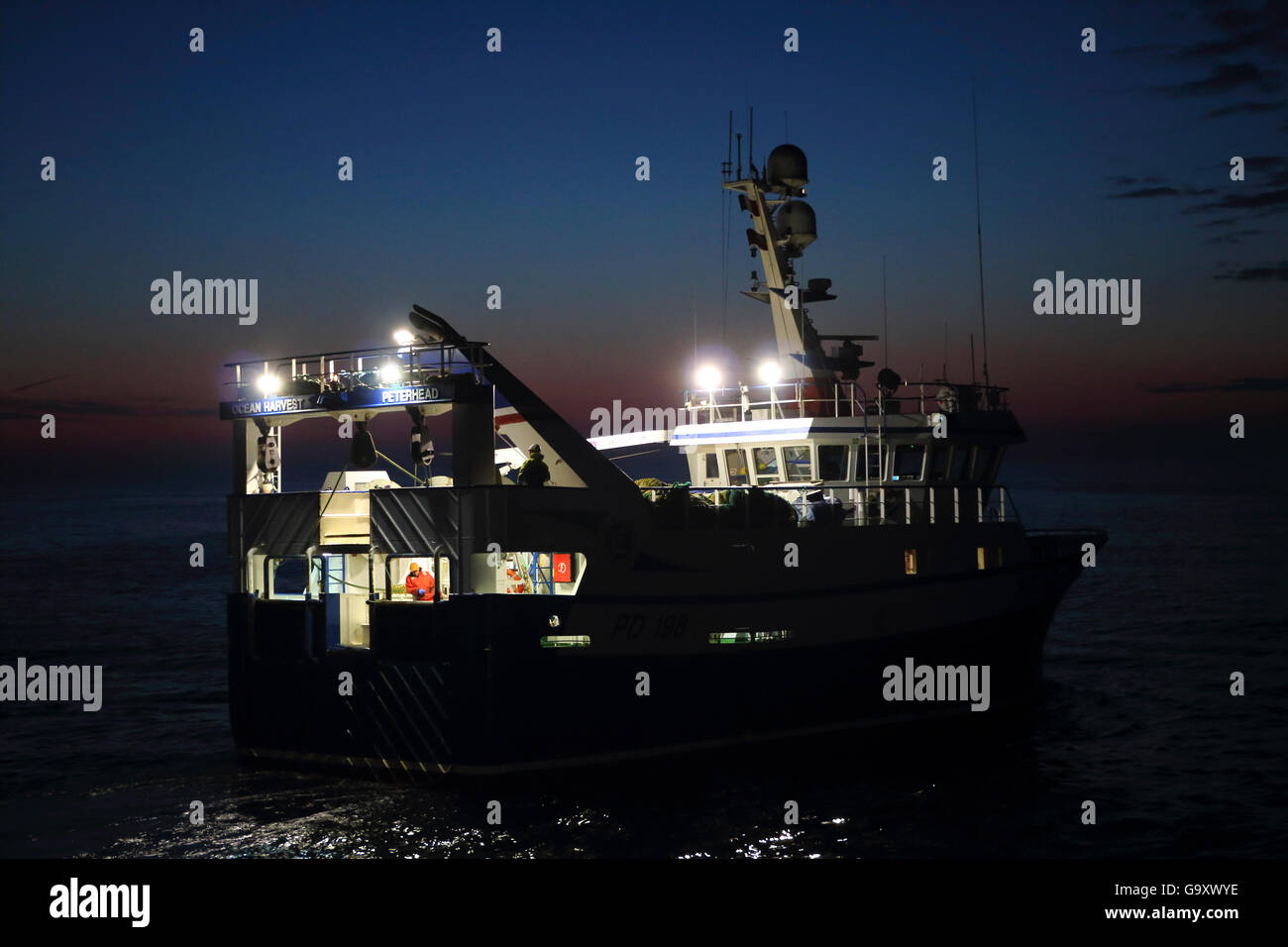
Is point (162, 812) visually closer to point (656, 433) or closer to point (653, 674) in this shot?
point (653, 674)

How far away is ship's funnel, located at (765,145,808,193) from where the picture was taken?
26.8 m

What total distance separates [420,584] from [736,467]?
8.38 meters

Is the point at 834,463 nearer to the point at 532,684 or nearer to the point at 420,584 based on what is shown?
the point at 532,684

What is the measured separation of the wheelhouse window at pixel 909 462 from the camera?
77.9ft

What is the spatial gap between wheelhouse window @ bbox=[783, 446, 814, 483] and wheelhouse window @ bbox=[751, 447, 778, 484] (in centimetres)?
33

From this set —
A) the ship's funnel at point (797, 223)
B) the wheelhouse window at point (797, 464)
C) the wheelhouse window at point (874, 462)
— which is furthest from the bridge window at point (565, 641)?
the ship's funnel at point (797, 223)

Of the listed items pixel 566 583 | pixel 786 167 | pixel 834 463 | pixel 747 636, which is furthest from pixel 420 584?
pixel 786 167

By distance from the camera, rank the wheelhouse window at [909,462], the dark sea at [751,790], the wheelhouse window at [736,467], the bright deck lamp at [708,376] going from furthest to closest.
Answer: the bright deck lamp at [708,376], the wheelhouse window at [736,467], the wheelhouse window at [909,462], the dark sea at [751,790]

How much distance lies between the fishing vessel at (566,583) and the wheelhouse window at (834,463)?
0.06 meters

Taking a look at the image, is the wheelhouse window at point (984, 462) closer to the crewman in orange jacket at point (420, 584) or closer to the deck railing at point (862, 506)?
the deck railing at point (862, 506)

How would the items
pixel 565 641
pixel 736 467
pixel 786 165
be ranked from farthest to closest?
pixel 786 165, pixel 736 467, pixel 565 641

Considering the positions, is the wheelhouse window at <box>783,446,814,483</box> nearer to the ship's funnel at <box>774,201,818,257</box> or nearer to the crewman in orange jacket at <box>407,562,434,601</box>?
the ship's funnel at <box>774,201,818,257</box>

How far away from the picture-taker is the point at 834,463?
2345cm

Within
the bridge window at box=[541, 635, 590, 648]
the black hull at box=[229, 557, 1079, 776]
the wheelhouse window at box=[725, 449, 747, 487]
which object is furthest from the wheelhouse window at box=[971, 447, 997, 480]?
the bridge window at box=[541, 635, 590, 648]
